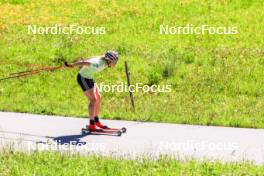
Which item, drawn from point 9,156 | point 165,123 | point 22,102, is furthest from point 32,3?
point 9,156

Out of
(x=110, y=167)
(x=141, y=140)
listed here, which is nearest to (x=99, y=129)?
(x=141, y=140)

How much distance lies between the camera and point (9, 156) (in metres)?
10.2

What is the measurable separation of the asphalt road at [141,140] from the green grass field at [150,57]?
59cm

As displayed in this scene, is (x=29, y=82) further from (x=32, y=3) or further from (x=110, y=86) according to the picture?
(x=32, y=3)

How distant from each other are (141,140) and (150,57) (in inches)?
257

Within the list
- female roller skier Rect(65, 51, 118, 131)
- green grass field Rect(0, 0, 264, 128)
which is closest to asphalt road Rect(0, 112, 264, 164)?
female roller skier Rect(65, 51, 118, 131)

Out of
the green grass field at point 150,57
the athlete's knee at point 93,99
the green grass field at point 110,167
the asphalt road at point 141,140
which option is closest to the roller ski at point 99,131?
the asphalt road at point 141,140

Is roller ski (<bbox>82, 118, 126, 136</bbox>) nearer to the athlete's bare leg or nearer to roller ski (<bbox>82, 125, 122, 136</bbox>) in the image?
roller ski (<bbox>82, 125, 122, 136</bbox>)

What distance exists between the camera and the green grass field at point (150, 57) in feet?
45.2

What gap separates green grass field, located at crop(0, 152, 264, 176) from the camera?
9.20m

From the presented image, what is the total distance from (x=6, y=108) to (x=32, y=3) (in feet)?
36.3

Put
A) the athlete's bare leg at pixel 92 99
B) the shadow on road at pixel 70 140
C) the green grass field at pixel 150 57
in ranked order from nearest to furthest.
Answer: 1. the shadow on road at pixel 70 140
2. the athlete's bare leg at pixel 92 99
3. the green grass field at pixel 150 57

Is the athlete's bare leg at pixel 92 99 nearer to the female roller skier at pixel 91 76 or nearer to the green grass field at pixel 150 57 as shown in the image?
the female roller skier at pixel 91 76

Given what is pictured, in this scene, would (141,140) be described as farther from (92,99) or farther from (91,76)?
(91,76)
